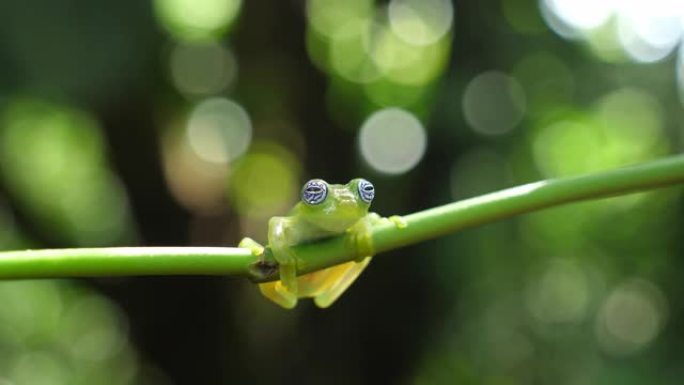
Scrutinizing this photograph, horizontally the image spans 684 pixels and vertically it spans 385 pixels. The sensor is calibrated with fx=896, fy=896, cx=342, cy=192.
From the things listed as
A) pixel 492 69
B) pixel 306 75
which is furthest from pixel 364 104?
pixel 492 69

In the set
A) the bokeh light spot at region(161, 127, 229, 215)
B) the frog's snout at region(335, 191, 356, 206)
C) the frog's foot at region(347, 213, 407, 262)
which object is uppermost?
the frog's foot at region(347, 213, 407, 262)

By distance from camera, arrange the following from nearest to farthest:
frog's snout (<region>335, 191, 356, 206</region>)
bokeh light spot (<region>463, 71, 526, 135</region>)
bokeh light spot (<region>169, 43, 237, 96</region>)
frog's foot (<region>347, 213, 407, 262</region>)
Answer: frog's foot (<region>347, 213, 407, 262</region>) < frog's snout (<region>335, 191, 356, 206</region>) < bokeh light spot (<region>169, 43, 237, 96</region>) < bokeh light spot (<region>463, 71, 526, 135</region>)

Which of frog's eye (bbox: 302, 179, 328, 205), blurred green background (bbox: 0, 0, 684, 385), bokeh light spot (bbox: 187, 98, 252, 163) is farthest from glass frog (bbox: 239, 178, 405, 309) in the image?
bokeh light spot (bbox: 187, 98, 252, 163)

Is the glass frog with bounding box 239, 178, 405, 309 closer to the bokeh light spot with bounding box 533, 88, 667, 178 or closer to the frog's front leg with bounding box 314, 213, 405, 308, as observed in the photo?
the frog's front leg with bounding box 314, 213, 405, 308

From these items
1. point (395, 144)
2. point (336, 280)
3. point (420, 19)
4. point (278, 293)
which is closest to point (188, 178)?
point (395, 144)

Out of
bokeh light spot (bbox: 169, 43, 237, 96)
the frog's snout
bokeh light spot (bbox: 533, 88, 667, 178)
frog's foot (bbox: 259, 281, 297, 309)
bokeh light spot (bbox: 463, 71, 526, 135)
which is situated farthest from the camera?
bokeh light spot (bbox: 533, 88, 667, 178)

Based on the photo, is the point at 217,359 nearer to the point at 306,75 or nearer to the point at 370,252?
the point at 306,75

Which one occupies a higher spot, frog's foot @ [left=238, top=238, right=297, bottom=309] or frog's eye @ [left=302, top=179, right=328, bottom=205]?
frog's eye @ [left=302, top=179, right=328, bottom=205]
